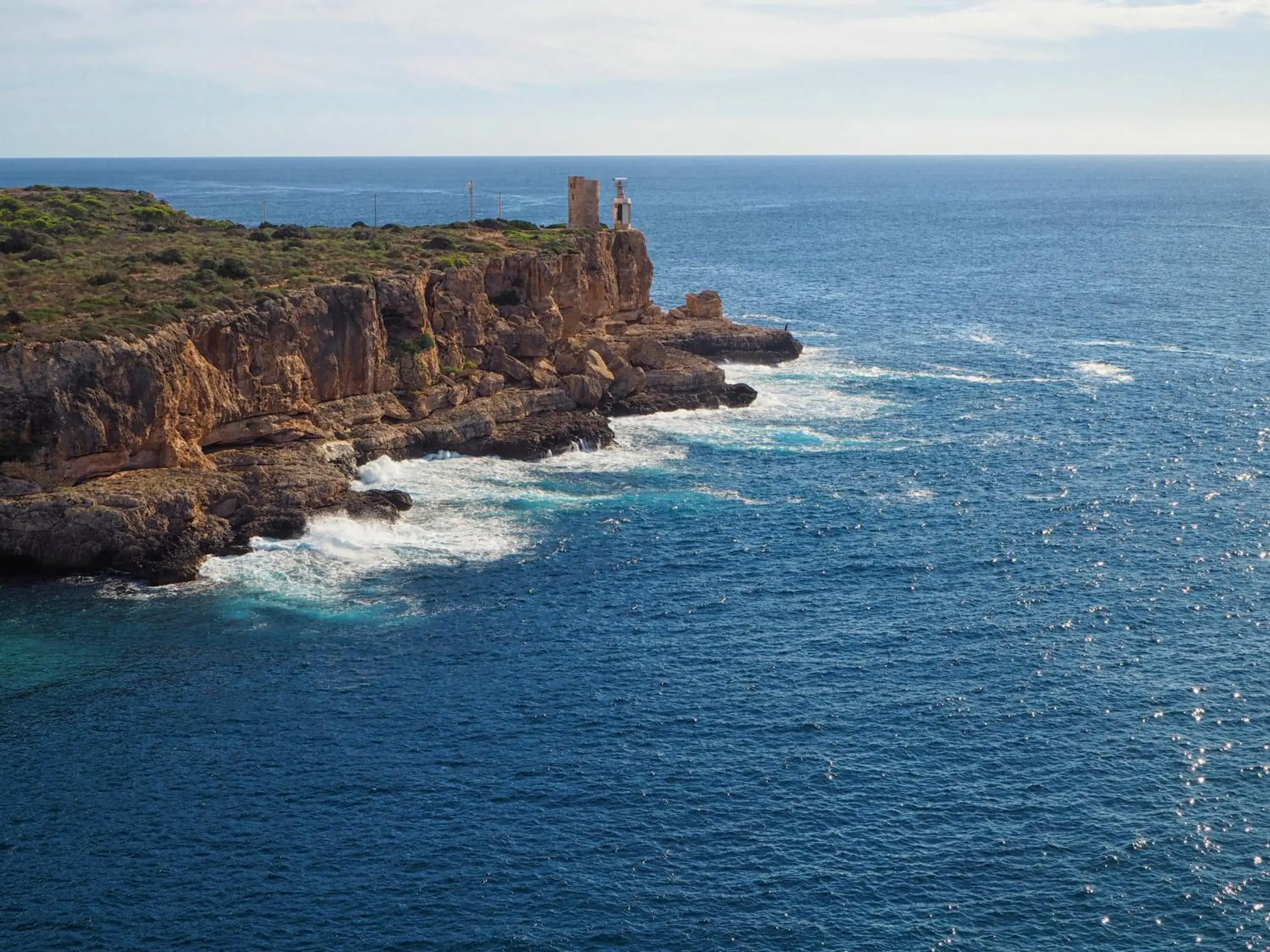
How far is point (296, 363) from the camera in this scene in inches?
3433

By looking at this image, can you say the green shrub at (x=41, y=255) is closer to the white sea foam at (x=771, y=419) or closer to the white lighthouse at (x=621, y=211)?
the white sea foam at (x=771, y=419)

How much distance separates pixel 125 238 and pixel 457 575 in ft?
171

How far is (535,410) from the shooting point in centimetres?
9994

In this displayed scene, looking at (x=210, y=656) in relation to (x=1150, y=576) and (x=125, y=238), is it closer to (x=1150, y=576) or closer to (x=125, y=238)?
(x=1150, y=576)

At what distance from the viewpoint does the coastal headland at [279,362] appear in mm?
72188

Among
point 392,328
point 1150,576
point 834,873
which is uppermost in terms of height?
point 392,328

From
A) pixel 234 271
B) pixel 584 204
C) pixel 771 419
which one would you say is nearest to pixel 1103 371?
pixel 771 419

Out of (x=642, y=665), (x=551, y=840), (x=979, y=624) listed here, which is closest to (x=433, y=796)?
(x=551, y=840)

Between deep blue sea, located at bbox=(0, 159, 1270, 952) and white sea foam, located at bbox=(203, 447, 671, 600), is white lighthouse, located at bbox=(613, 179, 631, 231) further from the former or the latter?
deep blue sea, located at bbox=(0, 159, 1270, 952)

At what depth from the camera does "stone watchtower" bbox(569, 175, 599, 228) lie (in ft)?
409

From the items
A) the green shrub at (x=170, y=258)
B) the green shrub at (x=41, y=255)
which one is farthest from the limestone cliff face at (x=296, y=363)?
the green shrub at (x=41, y=255)

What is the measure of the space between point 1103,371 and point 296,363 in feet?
234

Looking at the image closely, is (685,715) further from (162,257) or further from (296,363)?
(162,257)

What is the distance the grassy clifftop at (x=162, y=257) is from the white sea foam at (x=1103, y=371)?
47222mm
